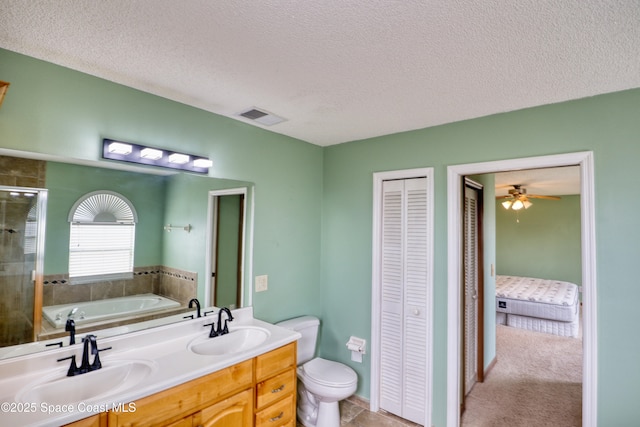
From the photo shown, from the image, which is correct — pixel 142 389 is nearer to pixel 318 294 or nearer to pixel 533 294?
pixel 318 294

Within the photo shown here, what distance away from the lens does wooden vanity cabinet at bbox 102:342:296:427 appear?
1462 mm

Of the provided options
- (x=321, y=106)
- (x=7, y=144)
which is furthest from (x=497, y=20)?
(x=7, y=144)

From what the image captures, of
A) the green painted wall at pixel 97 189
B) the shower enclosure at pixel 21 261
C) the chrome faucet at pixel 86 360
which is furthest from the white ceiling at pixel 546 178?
the shower enclosure at pixel 21 261

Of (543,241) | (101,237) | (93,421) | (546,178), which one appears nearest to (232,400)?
(93,421)

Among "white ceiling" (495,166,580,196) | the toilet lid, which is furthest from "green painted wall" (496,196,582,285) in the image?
the toilet lid

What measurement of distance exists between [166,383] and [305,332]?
4.81 feet

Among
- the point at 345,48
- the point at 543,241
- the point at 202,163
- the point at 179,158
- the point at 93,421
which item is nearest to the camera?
the point at 93,421

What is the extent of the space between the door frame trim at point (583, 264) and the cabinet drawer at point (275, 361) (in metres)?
1.17

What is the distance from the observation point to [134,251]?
6.88 feet

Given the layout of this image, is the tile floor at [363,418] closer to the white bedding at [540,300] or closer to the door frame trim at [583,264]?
the door frame trim at [583,264]

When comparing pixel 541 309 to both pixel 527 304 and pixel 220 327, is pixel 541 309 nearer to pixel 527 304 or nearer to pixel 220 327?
pixel 527 304

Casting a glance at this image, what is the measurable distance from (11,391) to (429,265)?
2.48 m

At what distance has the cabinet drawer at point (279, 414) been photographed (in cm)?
197

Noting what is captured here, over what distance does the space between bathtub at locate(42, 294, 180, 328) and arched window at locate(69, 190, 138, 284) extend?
0.46ft
